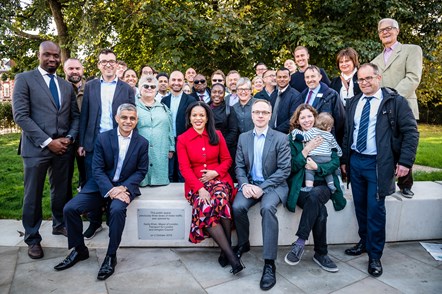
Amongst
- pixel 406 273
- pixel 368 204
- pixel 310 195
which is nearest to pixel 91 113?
pixel 310 195

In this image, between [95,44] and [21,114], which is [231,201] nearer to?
[21,114]

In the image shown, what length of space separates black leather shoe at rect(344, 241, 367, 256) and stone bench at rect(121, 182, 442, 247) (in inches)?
11.0

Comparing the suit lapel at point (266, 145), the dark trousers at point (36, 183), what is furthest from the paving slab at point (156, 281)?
the suit lapel at point (266, 145)

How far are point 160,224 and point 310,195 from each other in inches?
74.5

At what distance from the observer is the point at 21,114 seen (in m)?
3.95

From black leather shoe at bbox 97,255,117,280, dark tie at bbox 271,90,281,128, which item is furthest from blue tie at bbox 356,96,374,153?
black leather shoe at bbox 97,255,117,280

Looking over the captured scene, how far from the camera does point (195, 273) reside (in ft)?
12.2

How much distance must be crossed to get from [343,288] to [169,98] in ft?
12.4

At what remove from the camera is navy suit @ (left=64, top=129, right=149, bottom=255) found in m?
3.84

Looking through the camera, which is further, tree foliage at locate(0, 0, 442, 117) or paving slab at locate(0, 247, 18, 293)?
tree foliage at locate(0, 0, 442, 117)

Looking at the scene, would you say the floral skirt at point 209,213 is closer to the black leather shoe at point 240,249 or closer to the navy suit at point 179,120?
the black leather shoe at point 240,249

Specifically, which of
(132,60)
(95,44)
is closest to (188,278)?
(95,44)

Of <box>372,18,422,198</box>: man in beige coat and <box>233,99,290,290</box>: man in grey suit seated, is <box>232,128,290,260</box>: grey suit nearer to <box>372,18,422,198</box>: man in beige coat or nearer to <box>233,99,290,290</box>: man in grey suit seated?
<box>233,99,290,290</box>: man in grey suit seated

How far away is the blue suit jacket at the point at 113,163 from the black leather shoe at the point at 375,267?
2.79 m
